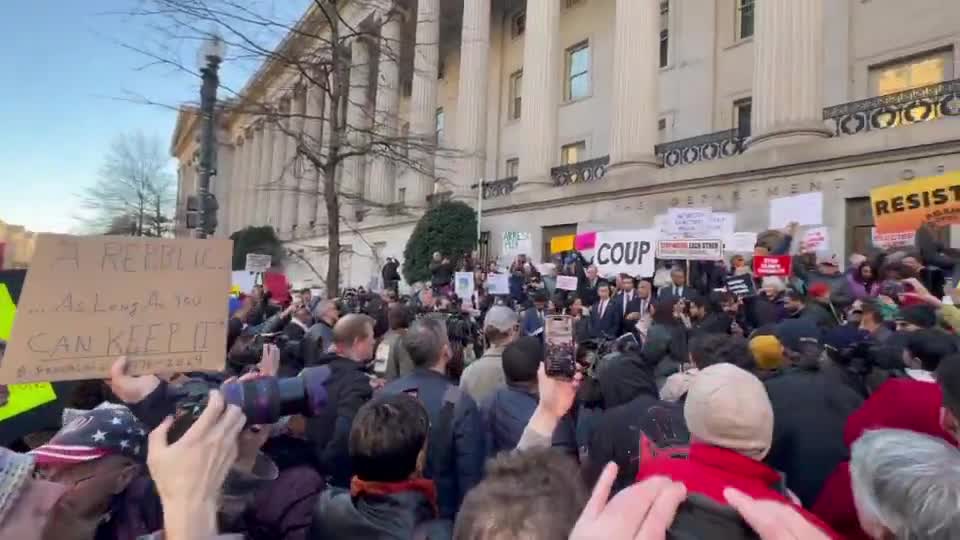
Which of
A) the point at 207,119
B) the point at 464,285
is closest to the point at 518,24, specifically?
the point at 464,285

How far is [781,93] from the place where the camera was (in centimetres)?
1411

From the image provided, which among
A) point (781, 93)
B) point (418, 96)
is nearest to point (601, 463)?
point (781, 93)

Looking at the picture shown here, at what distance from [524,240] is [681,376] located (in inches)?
538

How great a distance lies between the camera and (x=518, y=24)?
28422 millimetres

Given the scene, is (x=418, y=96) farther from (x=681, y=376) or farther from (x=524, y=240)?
(x=681, y=376)

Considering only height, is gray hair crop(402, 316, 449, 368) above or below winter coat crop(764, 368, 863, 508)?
above

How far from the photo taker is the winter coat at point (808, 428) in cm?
325

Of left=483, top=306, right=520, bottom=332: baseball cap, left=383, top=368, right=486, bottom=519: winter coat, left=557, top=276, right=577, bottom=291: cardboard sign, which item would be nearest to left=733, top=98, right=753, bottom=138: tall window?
left=557, top=276, right=577, bottom=291: cardboard sign

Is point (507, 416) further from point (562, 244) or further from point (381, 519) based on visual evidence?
point (562, 244)

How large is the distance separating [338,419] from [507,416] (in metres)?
0.93

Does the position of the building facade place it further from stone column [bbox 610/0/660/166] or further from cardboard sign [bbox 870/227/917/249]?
cardboard sign [bbox 870/227/917/249]

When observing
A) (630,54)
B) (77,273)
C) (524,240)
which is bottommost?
(77,273)

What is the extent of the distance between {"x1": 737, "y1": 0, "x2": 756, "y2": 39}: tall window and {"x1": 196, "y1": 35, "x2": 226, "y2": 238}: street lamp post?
1582 cm

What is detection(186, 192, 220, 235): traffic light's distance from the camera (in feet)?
29.7
